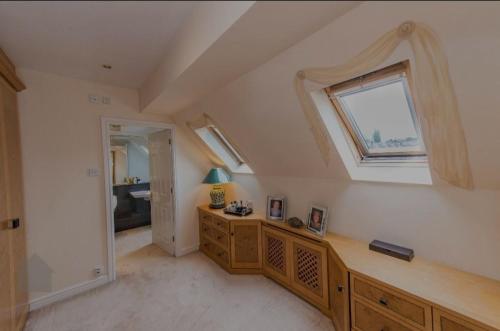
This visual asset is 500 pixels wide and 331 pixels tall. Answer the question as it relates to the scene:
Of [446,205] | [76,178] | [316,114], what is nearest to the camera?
[446,205]

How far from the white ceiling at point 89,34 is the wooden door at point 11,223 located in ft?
1.21

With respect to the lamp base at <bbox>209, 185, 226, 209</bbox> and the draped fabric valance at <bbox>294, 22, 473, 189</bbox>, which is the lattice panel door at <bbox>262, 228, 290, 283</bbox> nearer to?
the lamp base at <bbox>209, 185, 226, 209</bbox>

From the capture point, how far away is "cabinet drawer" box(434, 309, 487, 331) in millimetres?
1035

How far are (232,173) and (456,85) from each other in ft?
8.87

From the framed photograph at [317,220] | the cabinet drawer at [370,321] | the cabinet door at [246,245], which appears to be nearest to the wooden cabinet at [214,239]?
the cabinet door at [246,245]

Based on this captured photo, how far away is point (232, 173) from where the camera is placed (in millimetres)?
3338

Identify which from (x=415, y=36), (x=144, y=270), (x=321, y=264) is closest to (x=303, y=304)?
(x=321, y=264)

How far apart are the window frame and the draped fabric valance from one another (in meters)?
0.16

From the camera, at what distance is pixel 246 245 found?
8.54 ft

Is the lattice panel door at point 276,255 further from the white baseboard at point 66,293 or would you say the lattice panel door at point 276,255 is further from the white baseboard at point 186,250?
A: the white baseboard at point 66,293

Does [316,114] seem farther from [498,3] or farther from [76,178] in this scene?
[76,178]

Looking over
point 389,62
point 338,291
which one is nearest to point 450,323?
point 338,291

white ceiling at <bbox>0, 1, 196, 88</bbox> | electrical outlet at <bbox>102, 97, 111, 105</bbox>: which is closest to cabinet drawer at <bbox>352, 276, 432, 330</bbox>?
white ceiling at <bbox>0, 1, 196, 88</bbox>

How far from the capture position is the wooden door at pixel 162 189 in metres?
3.18
